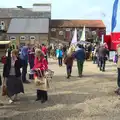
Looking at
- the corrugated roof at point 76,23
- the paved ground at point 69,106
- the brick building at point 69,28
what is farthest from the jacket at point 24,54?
the corrugated roof at point 76,23

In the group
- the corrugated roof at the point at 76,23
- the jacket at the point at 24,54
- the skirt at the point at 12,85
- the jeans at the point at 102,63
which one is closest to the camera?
the skirt at the point at 12,85

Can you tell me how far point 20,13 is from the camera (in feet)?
367

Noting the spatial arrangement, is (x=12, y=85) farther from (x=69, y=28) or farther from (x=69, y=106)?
(x=69, y=28)

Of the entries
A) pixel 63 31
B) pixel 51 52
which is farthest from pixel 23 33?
pixel 51 52

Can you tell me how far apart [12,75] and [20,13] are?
10169 centimetres

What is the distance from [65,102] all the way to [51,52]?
4273 centimetres

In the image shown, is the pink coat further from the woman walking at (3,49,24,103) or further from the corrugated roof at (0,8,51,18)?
the corrugated roof at (0,8,51,18)

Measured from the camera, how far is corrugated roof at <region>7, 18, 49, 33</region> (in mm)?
98250

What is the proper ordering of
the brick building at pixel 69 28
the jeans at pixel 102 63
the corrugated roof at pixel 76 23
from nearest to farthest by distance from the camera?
1. the jeans at pixel 102 63
2. the brick building at pixel 69 28
3. the corrugated roof at pixel 76 23

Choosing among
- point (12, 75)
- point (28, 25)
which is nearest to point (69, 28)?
point (28, 25)

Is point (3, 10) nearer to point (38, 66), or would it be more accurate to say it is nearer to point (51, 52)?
point (51, 52)

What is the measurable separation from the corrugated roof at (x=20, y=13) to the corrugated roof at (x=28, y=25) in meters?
4.78

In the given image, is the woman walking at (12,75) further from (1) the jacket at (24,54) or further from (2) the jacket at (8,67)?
(1) the jacket at (24,54)

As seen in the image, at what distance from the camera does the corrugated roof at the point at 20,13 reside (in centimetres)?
10875
